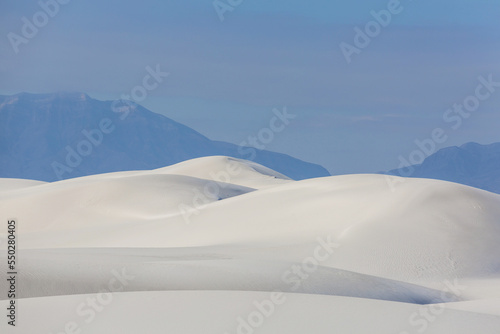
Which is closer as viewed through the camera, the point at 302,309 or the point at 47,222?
the point at 302,309

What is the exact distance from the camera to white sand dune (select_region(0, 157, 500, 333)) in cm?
888

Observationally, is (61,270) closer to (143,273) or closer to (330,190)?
(143,273)

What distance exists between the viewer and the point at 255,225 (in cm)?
2403

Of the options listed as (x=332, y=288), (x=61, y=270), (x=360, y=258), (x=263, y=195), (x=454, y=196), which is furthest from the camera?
(x=263, y=195)

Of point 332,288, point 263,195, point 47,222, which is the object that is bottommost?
point 47,222

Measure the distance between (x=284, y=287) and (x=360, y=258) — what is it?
8535 millimetres

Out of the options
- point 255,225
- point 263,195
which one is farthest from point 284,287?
point 263,195

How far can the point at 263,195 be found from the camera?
28375mm

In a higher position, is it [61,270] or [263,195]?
[61,270]

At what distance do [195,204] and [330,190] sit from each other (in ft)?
29.9

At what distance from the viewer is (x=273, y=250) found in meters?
19.0

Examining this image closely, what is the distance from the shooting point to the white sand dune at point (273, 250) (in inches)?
349

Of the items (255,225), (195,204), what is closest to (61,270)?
(255,225)

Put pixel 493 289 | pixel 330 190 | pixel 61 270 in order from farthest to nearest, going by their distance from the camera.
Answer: pixel 330 190, pixel 493 289, pixel 61 270
